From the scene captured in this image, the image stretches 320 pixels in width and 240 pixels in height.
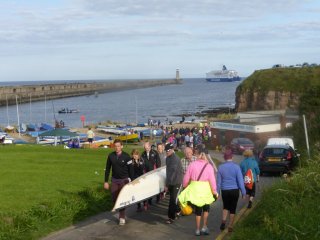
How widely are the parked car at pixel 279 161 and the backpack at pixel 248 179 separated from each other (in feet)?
28.6

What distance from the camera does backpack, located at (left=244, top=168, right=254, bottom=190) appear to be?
41.6 feet

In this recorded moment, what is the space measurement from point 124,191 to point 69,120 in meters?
87.7

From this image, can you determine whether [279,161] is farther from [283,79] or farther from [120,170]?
[283,79]

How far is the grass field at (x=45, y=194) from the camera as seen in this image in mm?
10625

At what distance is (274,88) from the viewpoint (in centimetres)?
8088

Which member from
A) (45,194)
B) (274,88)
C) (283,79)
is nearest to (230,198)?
(45,194)

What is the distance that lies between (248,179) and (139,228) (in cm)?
308

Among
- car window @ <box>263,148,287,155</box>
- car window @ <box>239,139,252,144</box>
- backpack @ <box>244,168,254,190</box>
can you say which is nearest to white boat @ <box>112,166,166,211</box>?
backpack @ <box>244,168,254,190</box>

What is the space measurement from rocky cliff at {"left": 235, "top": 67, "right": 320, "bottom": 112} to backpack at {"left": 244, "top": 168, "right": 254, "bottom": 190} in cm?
6441

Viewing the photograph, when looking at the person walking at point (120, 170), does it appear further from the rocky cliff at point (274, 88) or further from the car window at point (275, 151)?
the rocky cliff at point (274, 88)

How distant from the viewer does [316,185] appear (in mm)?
10641

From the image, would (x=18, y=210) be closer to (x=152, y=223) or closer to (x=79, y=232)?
(x=79, y=232)

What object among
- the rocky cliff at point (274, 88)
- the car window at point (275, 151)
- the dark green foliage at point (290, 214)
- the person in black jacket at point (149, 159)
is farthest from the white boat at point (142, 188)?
the rocky cliff at point (274, 88)

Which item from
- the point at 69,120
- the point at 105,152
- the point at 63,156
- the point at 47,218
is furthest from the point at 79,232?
the point at 69,120
